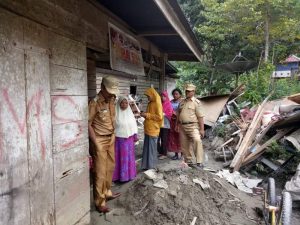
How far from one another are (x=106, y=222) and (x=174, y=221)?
0.93 metres

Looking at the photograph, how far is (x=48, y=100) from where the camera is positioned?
8.84 feet

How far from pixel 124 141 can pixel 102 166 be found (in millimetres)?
1191

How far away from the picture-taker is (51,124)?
2.75m

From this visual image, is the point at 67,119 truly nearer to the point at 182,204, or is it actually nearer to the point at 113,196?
the point at 113,196

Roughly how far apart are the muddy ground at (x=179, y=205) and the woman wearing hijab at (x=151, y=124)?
134 cm

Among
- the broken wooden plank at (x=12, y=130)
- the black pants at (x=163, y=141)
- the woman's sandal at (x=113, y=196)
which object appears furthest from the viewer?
the black pants at (x=163, y=141)

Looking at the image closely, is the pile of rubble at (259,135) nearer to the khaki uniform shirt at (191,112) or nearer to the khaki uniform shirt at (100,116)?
the khaki uniform shirt at (191,112)

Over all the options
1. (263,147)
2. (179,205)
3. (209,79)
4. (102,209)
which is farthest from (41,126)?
(209,79)

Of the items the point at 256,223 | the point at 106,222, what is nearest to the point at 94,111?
the point at 106,222

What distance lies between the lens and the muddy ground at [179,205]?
157 inches

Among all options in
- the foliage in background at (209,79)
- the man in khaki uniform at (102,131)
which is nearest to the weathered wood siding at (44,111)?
the man in khaki uniform at (102,131)

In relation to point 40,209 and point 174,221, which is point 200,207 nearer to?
point 174,221

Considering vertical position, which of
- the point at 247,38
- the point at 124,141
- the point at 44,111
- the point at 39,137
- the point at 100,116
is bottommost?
the point at 124,141

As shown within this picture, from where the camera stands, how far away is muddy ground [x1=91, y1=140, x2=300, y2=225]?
399 cm
